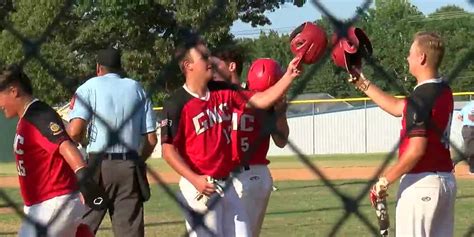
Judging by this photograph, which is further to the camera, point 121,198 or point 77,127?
point 121,198

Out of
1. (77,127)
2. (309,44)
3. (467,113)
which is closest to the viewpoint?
(309,44)

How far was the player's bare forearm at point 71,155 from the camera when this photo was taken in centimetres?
382

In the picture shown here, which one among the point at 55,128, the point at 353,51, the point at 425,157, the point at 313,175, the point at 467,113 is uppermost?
the point at 353,51

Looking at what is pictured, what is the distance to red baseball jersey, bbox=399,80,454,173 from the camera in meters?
3.84

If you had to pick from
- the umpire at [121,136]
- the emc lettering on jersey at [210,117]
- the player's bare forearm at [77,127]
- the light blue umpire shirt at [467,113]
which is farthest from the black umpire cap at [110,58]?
the light blue umpire shirt at [467,113]

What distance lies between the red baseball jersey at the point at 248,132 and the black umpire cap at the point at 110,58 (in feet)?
2.18

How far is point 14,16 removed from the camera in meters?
3.20

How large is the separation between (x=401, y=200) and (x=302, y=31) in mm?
915

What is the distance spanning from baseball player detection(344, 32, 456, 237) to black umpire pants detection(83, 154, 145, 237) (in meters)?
2.01

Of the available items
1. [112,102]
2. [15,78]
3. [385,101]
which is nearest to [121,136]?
[112,102]

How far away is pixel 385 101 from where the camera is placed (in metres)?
3.98

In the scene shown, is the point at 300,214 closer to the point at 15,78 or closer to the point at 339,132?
the point at 15,78

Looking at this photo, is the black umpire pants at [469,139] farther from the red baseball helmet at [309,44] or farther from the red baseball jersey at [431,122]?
the red baseball helmet at [309,44]

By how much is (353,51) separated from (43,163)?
1.42 metres
